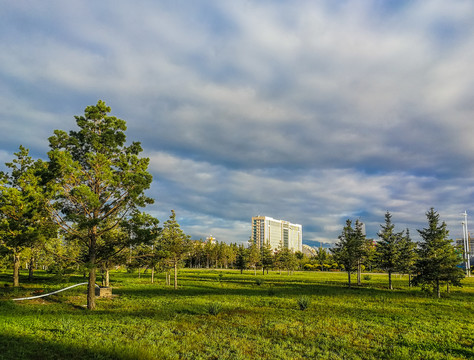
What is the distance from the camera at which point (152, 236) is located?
20531mm

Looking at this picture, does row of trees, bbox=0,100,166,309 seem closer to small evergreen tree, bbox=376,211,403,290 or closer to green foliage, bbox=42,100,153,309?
green foliage, bbox=42,100,153,309

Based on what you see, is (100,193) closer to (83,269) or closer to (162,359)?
(83,269)

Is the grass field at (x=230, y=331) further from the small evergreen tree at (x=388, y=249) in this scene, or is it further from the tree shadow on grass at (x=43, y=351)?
the small evergreen tree at (x=388, y=249)

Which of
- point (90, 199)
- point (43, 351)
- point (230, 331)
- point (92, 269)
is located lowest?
point (230, 331)

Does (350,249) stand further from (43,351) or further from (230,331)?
(43,351)

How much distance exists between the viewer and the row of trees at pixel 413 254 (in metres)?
31.2

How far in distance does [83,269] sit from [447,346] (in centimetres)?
2052

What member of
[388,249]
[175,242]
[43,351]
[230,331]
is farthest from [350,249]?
[43,351]

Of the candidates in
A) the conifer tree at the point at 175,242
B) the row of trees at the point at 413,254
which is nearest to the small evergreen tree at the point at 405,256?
the row of trees at the point at 413,254

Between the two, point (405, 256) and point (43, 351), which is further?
point (405, 256)

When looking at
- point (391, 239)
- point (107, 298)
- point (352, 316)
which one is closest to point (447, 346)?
point (352, 316)

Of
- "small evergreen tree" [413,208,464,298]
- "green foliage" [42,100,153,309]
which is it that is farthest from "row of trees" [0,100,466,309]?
"small evergreen tree" [413,208,464,298]

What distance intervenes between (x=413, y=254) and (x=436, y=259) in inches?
504

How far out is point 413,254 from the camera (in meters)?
43.3
